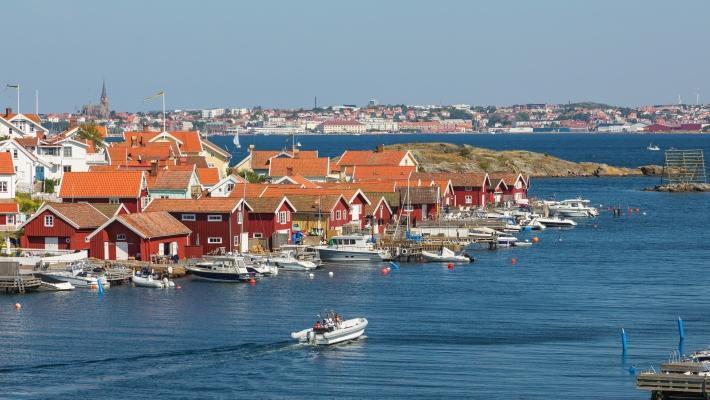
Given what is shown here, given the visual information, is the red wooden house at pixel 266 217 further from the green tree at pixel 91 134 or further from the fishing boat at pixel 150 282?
the green tree at pixel 91 134

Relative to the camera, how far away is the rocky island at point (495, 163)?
15250 cm

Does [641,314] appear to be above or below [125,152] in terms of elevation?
below

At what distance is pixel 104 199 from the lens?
241 ft

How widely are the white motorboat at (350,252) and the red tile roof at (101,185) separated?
10570mm

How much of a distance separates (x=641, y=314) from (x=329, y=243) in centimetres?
2447

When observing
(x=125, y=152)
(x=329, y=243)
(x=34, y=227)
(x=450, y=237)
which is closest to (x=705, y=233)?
(x=450, y=237)

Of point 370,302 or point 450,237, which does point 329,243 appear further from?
point 370,302

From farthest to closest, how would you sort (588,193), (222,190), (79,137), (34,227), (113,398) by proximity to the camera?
(588,193) < (79,137) < (222,190) < (34,227) < (113,398)

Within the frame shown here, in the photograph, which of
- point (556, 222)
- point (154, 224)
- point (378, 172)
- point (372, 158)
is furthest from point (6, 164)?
point (372, 158)

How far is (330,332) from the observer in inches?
1826

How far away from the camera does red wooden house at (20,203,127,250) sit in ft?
214

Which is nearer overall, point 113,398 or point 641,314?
point 113,398

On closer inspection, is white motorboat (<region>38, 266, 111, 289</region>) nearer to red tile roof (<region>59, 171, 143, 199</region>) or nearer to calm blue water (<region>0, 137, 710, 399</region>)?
calm blue water (<region>0, 137, 710, 399</region>)

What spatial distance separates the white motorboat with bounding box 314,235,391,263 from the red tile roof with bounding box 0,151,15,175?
59.1ft
